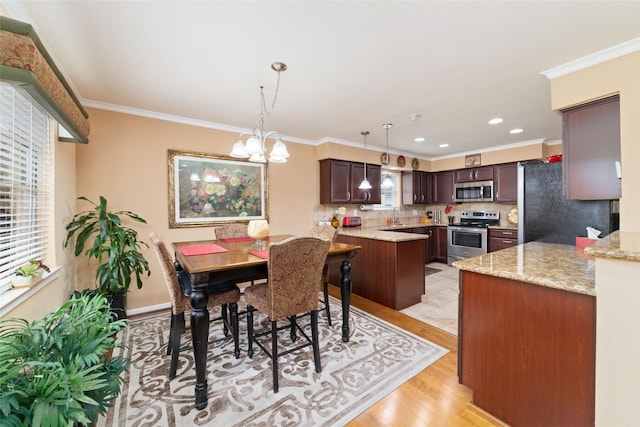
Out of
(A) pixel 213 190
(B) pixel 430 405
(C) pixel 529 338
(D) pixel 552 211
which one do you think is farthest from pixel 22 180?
(D) pixel 552 211

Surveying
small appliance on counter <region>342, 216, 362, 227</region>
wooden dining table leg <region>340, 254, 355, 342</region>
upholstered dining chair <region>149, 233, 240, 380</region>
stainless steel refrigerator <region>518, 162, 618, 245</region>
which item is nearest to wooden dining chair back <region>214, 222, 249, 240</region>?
upholstered dining chair <region>149, 233, 240, 380</region>

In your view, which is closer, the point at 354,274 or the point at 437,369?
the point at 437,369

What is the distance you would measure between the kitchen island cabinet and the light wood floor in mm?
112

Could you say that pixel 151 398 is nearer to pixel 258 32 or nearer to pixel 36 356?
pixel 36 356

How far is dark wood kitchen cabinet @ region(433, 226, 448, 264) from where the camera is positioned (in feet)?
18.6

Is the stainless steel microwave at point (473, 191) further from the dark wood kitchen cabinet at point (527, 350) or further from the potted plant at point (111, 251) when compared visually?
the potted plant at point (111, 251)

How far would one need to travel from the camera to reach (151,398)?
175cm

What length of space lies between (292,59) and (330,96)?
77 centimetres

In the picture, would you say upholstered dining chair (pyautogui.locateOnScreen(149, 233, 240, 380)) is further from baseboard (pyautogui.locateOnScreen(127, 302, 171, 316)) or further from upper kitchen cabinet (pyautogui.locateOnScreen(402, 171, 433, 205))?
upper kitchen cabinet (pyautogui.locateOnScreen(402, 171, 433, 205))

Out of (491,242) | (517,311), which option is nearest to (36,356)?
(517,311)

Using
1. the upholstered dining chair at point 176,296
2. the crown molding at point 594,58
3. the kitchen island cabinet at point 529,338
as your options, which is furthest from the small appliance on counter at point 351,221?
the crown molding at point 594,58

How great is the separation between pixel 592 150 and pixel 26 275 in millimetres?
4062

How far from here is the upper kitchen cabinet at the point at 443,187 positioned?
5.91 m

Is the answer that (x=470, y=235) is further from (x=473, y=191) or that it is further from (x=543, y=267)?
(x=543, y=267)
